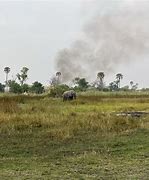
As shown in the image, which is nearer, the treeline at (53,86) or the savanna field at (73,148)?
the savanna field at (73,148)

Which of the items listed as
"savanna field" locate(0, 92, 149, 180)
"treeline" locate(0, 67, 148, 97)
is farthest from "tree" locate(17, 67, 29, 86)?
"savanna field" locate(0, 92, 149, 180)

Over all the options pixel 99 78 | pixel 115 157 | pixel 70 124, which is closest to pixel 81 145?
pixel 115 157

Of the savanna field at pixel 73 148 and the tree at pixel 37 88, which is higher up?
the tree at pixel 37 88

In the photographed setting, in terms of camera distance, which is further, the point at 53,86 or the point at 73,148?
the point at 53,86

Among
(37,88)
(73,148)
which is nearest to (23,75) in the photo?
(37,88)

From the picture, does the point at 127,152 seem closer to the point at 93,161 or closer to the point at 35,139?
the point at 93,161

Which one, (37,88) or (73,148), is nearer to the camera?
(73,148)

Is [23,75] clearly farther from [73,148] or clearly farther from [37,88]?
[73,148]

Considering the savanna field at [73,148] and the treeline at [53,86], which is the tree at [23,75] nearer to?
the treeline at [53,86]

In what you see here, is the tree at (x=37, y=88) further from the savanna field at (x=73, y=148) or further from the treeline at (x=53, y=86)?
the savanna field at (x=73, y=148)

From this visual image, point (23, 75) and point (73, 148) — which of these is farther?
point (23, 75)

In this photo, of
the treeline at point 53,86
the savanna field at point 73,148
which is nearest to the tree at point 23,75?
the treeline at point 53,86

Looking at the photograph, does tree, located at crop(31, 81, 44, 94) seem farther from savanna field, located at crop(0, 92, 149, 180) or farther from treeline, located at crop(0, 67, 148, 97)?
savanna field, located at crop(0, 92, 149, 180)

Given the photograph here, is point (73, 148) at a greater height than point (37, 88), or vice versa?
point (37, 88)
